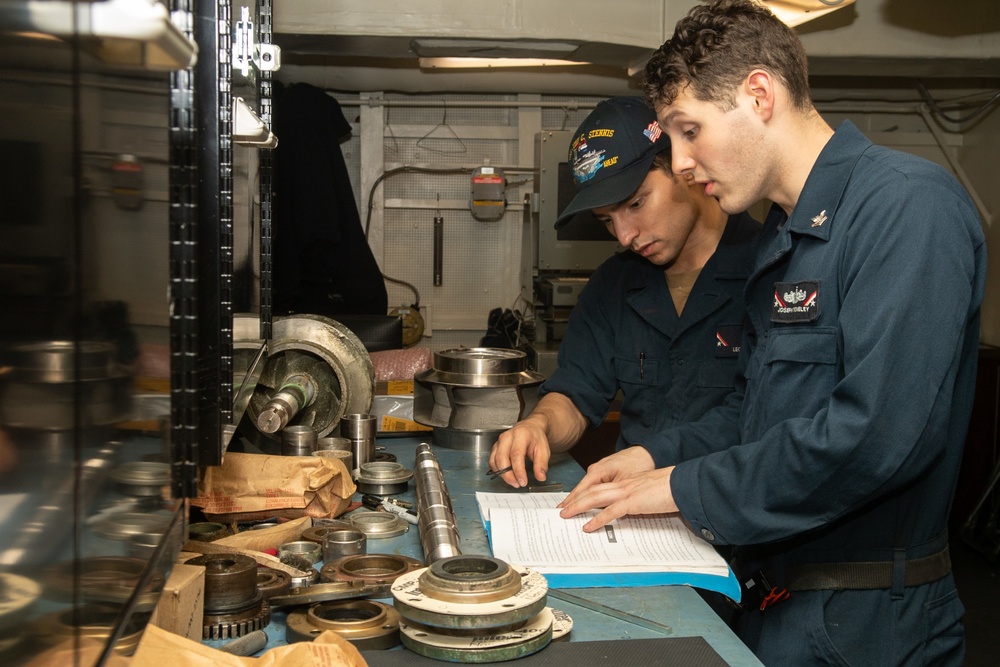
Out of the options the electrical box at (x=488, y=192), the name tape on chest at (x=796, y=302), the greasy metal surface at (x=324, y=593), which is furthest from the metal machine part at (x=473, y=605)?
the electrical box at (x=488, y=192)

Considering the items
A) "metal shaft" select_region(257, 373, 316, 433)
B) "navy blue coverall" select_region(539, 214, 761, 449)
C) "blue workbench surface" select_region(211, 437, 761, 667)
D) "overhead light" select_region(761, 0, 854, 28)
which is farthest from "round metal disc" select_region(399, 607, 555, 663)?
"overhead light" select_region(761, 0, 854, 28)

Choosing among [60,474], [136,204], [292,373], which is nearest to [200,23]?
[136,204]

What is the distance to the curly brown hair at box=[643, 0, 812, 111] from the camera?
4.98 feet

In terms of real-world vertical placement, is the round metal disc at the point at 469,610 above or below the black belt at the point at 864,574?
above

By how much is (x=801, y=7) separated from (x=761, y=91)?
1875 mm

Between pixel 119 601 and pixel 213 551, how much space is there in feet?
2.20

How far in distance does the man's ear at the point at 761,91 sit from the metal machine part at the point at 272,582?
1.04 metres

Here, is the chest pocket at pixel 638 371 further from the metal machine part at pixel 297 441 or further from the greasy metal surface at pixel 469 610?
the greasy metal surface at pixel 469 610

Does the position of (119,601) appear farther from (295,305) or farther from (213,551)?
(295,305)

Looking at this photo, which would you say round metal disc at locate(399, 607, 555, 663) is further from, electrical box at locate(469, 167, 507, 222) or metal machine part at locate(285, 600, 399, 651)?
electrical box at locate(469, 167, 507, 222)

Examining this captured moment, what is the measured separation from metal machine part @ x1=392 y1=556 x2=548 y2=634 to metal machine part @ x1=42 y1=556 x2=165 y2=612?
0.30 metres

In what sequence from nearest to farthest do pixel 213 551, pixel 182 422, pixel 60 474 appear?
pixel 60 474
pixel 182 422
pixel 213 551

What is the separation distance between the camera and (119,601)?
2.41 ft

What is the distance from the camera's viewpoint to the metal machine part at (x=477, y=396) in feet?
7.49
